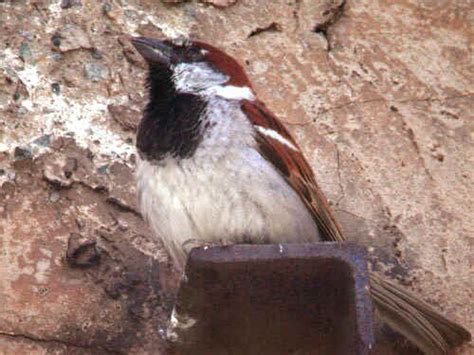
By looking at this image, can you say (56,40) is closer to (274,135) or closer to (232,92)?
(232,92)

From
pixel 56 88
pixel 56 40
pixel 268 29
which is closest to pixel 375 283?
pixel 268 29

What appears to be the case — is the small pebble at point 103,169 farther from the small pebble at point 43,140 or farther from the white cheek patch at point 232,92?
the white cheek patch at point 232,92

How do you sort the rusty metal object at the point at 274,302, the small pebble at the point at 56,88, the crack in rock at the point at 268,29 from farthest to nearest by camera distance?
the crack in rock at the point at 268,29 < the small pebble at the point at 56,88 < the rusty metal object at the point at 274,302

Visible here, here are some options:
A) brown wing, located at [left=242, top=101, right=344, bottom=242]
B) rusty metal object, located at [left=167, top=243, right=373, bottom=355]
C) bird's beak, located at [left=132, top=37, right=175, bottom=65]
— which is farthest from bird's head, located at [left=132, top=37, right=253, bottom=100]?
rusty metal object, located at [left=167, top=243, right=373, bottom=355]

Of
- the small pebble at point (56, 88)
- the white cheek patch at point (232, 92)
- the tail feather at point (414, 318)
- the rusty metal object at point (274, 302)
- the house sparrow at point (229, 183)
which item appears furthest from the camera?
the small pebble at point (56, 88)

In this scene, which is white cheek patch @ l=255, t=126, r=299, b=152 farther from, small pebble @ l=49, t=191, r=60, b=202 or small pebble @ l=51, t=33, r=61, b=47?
small pebble @ l=51, t=33, r=61, b=47

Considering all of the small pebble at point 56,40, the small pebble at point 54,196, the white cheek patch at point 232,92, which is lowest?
the small pebble at point 54,196

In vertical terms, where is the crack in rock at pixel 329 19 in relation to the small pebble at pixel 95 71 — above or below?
above

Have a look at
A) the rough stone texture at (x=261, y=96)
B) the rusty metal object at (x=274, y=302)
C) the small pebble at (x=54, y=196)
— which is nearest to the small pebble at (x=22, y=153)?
the rough stone texture at (x=261, y=96)
